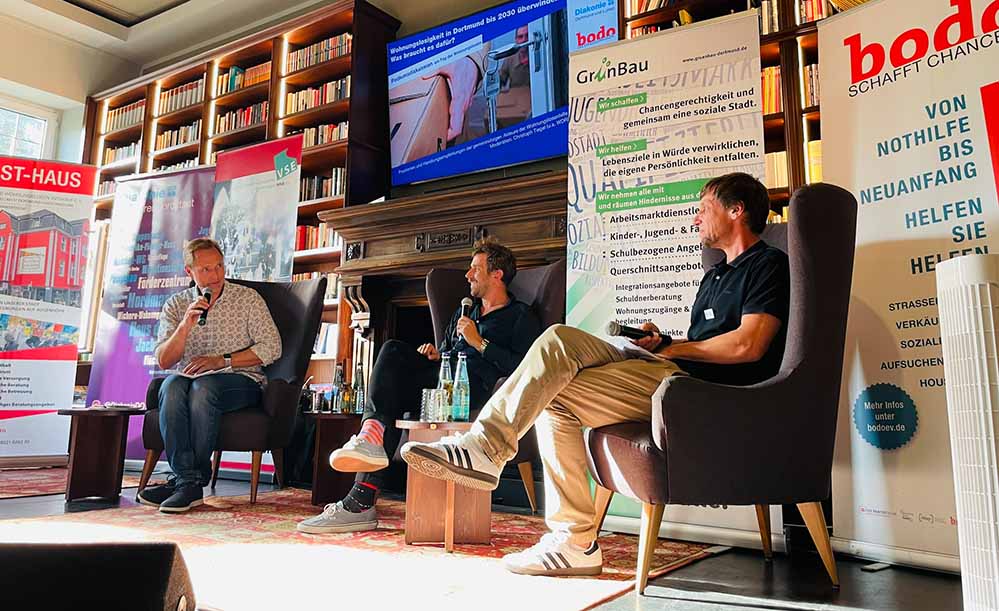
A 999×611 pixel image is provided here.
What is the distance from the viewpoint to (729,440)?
1.77m

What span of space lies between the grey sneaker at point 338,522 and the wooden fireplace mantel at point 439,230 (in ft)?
5.50

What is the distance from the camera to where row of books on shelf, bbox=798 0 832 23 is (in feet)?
10.7

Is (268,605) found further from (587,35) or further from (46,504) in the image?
(587,35)

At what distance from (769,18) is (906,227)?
1.74 metres

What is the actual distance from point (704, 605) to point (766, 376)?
2.13 feet

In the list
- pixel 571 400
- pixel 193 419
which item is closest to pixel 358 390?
pixel 193 419

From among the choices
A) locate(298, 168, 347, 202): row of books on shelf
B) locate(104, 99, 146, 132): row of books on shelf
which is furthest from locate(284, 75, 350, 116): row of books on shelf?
locate(104, 99, 146, 132): row of books on shelf

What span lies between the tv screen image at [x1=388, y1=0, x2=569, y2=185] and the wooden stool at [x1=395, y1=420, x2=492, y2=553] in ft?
7.11

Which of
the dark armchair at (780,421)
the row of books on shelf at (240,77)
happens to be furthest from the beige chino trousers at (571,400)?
the row of books on shelf at (240,77)

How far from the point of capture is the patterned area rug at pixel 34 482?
3.62 metres

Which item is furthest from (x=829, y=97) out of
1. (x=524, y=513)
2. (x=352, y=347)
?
(x=352, y=347)

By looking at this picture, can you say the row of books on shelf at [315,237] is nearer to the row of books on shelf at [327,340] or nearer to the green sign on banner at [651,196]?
the row of books on shelf at [327,340]

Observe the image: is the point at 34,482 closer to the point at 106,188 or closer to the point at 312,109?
the point at 312,109

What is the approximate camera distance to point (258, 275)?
4922 millimetres
